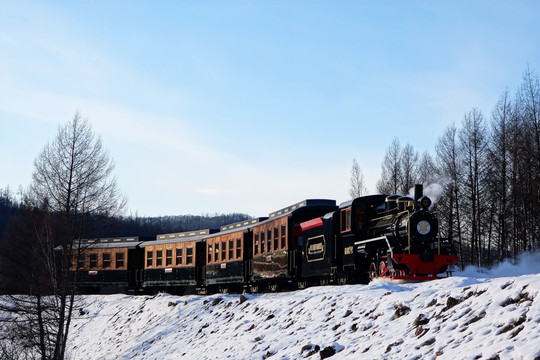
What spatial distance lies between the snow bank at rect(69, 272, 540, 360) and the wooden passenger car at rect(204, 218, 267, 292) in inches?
187

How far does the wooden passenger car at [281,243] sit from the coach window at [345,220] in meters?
4.05

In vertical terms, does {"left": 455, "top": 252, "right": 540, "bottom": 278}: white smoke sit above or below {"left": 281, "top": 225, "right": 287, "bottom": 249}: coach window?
below

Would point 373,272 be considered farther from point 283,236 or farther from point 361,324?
point 361,324

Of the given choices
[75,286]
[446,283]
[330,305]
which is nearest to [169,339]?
[75,286]

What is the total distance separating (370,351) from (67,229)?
1476cm

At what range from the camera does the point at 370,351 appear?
11.3 m

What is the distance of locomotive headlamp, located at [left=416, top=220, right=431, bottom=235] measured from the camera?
18.3 metres

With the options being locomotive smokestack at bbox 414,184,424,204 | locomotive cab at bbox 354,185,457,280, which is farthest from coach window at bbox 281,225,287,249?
locomotive smokestack at bbox 414,184,424,204

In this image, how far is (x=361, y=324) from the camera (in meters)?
13.1

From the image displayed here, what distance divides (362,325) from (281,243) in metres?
13.0

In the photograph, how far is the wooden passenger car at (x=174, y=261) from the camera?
34781 mm

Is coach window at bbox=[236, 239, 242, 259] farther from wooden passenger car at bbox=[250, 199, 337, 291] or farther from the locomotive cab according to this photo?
the locomotive cab

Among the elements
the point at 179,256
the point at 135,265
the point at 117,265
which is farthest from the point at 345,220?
the point at 117,265

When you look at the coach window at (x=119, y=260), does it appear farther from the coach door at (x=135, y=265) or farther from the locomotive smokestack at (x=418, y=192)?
the locomotive smokestack at (x=418, y=192)
